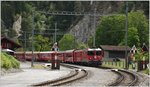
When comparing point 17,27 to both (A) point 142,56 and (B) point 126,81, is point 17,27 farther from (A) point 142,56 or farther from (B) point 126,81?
(B) point 126,81

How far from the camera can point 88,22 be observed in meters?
141

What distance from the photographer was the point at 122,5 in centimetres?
14438

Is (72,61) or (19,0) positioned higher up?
(19,0)

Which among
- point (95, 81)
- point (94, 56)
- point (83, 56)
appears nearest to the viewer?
point (95, 81)

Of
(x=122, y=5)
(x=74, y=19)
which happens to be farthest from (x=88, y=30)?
(x=74, y=19)

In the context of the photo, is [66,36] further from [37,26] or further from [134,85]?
[134,85]

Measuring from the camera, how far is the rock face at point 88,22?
139m

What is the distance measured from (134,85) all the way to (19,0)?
474ft

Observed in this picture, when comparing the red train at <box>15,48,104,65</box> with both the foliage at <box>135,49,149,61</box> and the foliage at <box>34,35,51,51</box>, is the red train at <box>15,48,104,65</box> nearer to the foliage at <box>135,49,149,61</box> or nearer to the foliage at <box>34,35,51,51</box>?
the foliage at <box>135,49,149,61</box>

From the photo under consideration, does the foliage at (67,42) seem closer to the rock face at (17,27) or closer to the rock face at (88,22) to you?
the rock face at (88,22)

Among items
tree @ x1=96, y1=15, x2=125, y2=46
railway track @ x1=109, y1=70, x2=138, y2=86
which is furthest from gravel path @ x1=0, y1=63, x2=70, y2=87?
tree @ x1=96, y1=15, x2=125, y2=46

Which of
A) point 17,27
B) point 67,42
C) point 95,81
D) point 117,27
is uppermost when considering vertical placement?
point 117,27

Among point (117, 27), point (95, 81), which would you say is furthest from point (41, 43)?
point (95, 81)

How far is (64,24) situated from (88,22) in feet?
78.2
